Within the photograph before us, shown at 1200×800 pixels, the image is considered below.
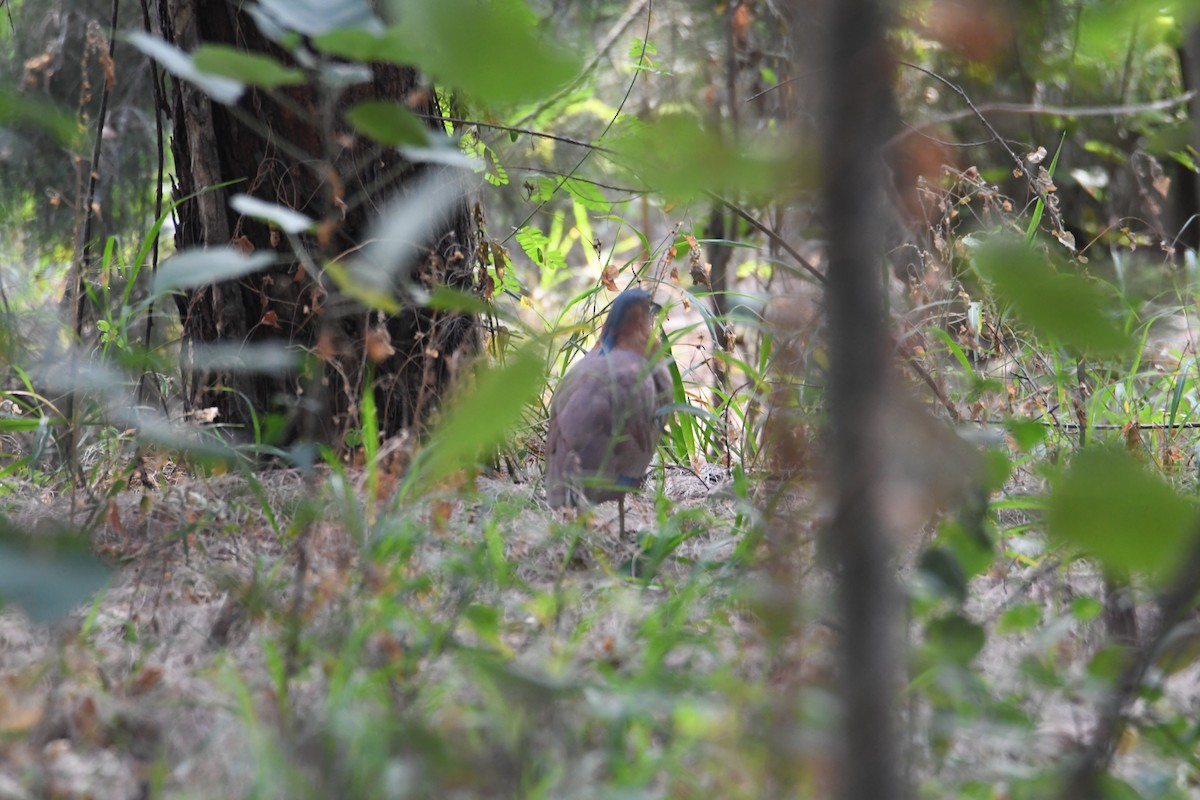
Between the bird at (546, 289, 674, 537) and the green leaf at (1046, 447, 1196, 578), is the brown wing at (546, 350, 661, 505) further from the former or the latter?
the green leaf at (1046, 447, 1196, 578)

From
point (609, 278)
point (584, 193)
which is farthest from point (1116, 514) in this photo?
point (609, 278)

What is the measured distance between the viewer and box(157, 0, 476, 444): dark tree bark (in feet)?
8.28

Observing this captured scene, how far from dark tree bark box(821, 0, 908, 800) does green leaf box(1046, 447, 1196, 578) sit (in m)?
0.10

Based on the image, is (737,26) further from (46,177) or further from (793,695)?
(793,695)

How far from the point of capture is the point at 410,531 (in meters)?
1.90

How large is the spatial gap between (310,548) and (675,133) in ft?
4.93

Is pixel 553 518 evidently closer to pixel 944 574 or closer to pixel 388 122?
pixel 944 574

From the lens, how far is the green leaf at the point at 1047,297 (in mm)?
558

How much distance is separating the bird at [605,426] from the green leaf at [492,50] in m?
1.74

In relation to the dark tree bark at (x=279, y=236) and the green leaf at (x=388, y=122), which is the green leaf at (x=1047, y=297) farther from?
the dark tree bark at (x=279, y=236)

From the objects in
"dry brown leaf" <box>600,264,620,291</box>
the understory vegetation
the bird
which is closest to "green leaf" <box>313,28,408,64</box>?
the understory vegetation

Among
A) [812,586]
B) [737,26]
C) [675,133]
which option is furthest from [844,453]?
[737,26]

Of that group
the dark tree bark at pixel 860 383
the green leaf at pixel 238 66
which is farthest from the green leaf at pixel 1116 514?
the green leaf at pixel 238 66

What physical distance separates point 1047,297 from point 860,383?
0.35 feet
